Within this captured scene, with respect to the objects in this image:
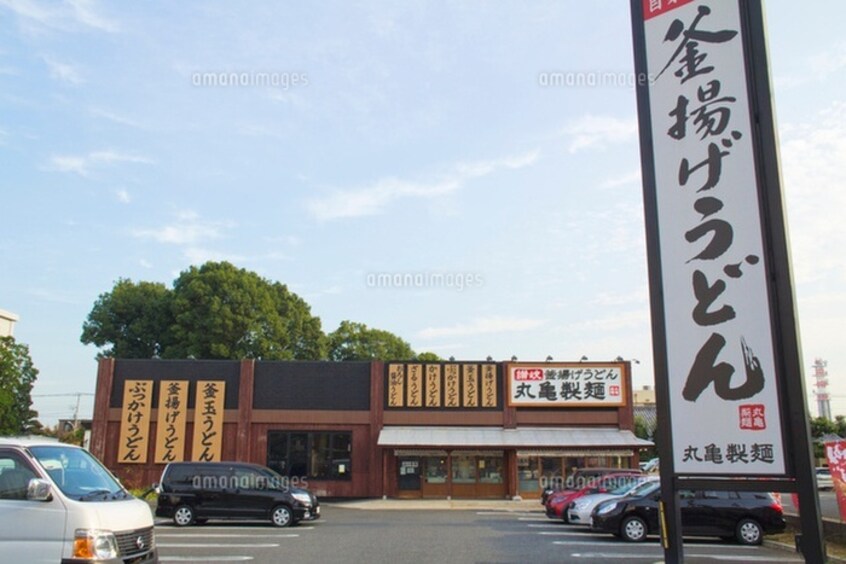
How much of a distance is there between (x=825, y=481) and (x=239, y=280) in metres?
38.2

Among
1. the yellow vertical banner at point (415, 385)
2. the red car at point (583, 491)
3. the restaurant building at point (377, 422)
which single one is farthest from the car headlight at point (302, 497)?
the yellow vertical banner at point (415, 385)

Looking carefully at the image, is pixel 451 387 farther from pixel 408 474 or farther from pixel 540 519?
pixel 540 519

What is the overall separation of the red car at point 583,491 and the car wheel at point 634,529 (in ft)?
13.0

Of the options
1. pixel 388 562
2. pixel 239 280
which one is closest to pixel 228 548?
pixel 388 562

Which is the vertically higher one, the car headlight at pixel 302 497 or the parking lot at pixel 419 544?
the car headlight at pixel 302 497

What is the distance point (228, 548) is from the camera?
49.2ft

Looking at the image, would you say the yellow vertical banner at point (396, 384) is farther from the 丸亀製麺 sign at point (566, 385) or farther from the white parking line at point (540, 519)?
the white parking line at point (540, 519)

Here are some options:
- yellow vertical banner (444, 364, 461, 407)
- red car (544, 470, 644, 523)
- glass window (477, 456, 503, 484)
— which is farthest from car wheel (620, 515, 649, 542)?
yellow vertical banner (444, 364, 461, 407)

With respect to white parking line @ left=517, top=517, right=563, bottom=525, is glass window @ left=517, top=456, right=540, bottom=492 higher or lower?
higher

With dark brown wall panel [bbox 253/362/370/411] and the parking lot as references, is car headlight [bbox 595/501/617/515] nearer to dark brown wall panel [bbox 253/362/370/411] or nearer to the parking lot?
the parking lot

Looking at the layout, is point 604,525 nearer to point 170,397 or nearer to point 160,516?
point 160,516

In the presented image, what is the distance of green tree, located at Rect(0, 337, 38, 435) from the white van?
24.2 metres

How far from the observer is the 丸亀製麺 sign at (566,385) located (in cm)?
3266

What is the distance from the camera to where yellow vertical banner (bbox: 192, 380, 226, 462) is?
103ft
